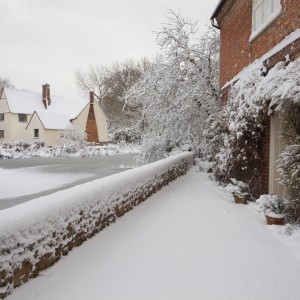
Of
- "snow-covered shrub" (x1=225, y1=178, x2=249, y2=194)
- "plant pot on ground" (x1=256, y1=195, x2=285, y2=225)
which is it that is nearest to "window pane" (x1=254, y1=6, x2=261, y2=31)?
"snow-covered shrub" (x1=225, y1=178, x2=249, y2=194)

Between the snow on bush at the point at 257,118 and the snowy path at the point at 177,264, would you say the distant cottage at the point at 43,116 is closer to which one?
the snow on bush at the point at 257,118

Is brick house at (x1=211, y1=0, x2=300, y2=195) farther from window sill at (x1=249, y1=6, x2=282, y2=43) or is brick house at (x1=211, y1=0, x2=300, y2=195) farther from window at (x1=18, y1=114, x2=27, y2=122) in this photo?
window at (x1=18, y1=114, x2=27, y2=122)

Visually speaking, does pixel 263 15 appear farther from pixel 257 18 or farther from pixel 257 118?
pixel 257 118

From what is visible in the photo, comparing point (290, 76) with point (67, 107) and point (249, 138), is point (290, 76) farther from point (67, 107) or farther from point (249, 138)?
point (67, 107)

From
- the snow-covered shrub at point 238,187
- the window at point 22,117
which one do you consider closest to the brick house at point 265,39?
the snow-covered shrub at point 238,187

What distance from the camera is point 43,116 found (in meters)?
34.1

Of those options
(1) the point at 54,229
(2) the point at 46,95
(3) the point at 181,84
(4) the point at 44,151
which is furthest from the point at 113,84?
(1) the point at 54,229

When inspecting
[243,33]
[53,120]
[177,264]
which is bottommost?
[177,264]

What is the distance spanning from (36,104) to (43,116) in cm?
566

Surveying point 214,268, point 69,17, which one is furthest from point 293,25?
point 69,17

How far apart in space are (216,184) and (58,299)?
22.8ft

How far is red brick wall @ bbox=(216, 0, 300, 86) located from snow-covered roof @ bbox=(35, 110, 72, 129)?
27027 mm

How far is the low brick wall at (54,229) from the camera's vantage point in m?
2.33

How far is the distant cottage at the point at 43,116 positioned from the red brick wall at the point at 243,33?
27.0 meters
